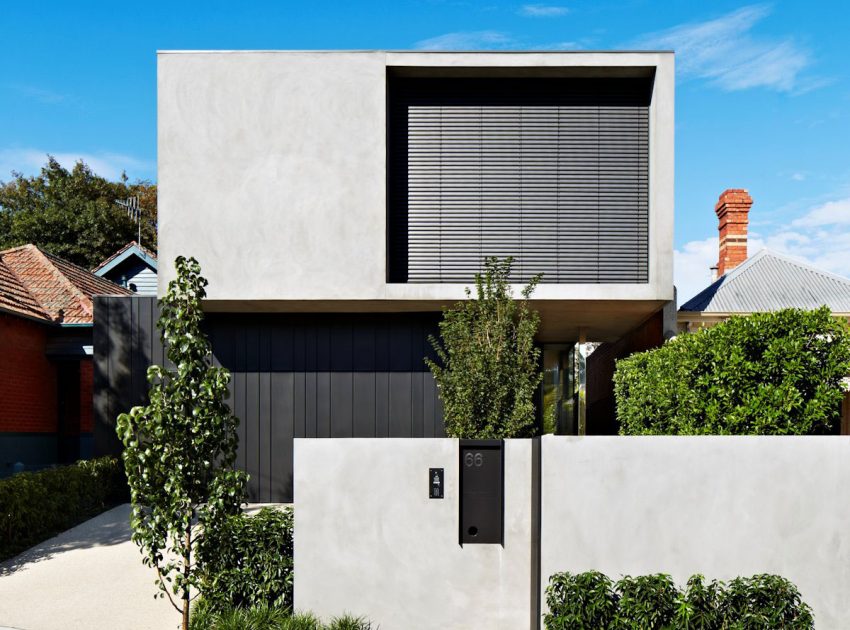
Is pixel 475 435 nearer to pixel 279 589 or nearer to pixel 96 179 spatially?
pixel 279 589

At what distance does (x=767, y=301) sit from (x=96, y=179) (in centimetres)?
3553

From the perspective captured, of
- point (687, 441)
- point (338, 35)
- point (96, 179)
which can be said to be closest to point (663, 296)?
point (687, 441)

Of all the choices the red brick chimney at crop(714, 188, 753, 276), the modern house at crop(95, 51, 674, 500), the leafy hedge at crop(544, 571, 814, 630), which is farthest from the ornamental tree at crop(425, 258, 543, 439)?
the red brick chimney at crop(714, 188, 753, 276)

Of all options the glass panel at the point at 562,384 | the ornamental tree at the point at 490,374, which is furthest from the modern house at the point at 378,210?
the glass panel at the point at 562,384

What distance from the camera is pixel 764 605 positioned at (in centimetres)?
587

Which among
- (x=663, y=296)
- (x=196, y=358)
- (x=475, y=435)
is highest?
(x=663, y=296)

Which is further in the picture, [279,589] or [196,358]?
[279,589]

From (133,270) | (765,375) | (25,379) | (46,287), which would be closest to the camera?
(765,375)

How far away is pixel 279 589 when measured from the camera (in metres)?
6.47

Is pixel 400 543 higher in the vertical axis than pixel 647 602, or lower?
higher

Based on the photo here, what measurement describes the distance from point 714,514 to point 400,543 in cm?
296

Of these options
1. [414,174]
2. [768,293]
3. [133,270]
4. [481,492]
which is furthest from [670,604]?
[133,270]

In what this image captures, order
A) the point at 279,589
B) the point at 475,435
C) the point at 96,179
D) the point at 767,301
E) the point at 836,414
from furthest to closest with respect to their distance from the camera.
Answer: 1. the point at 96,179
2. the point at 767,301
3. the point at 475,435
4. the point at 836,414
5. the point at 279,589

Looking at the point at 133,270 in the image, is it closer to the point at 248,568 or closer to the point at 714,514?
the point at 248,568
